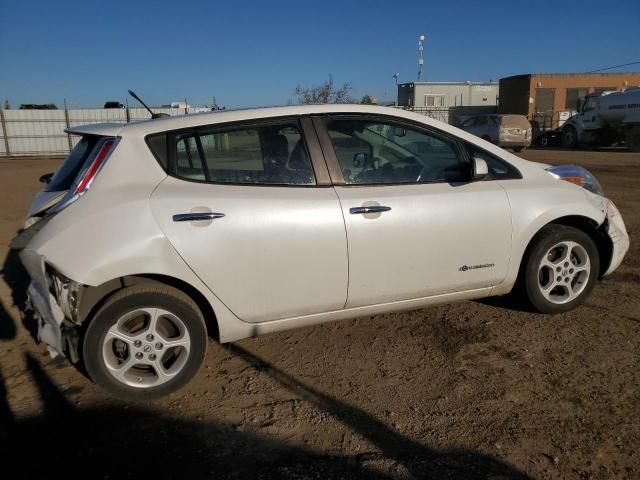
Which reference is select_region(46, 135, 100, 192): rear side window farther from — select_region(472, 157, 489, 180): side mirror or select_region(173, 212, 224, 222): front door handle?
select_region(472, 157, 489, 180): side mirror

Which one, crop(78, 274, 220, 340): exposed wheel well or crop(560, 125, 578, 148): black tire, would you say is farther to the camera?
crop(560, 125, 578, 148): black tire

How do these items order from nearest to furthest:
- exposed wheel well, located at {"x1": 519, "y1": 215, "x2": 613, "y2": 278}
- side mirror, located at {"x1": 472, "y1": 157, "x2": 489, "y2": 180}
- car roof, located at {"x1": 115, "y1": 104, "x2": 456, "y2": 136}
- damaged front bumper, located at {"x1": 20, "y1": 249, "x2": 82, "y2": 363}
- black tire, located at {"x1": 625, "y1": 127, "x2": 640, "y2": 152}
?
1. damaged front bumper, located at {"x1": 20, "y1": 249, "x2": 82, "y2": 363}
2. car roof, located at {"x1": 115, "y1": 104, "x2": 456, "y2": 136}
3. side mirror, located at {"x1": 472, "y1": 157, "x2": 489, "y2": 180}
4. exposed wheel well, located at {"x1": 519, "y1": 215, "x2": 613, "y2": 278}
5. black tire, located at {"x1": 625, "y1": 127, "x2": 640, "y2": 152}

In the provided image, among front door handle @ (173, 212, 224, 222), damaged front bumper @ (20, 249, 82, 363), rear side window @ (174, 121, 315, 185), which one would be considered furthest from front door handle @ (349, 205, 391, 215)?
damaged front bumper @ (20, 249, 82, 363)

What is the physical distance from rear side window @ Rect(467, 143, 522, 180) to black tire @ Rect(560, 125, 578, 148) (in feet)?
83.6

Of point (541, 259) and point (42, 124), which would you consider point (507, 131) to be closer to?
point (541, 259)

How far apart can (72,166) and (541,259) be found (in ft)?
11.0

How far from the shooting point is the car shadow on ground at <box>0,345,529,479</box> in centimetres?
242

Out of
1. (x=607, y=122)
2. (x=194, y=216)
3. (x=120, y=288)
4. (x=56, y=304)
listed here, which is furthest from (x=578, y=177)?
(x=607, y=122)

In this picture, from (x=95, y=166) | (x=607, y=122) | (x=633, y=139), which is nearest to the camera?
(x=95, y=166)

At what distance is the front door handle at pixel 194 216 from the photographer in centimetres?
298

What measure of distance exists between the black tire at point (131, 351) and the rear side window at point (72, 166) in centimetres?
85

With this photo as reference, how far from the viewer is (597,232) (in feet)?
13.7

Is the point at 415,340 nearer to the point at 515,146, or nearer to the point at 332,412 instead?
the point at 332,412

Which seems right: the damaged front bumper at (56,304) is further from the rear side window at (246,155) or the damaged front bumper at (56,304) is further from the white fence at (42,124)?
the white fence at (42,124)
